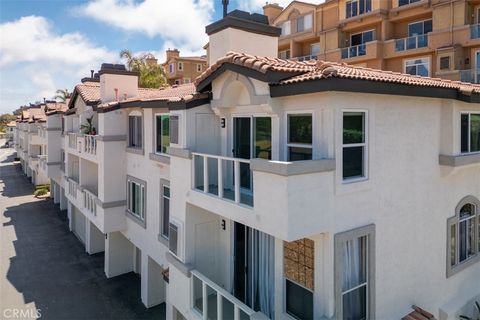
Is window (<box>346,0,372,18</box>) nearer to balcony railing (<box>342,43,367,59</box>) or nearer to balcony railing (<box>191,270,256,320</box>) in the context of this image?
balcony railing (<box>342,43,367,59</box>)

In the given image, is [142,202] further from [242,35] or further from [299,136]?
[299,136]

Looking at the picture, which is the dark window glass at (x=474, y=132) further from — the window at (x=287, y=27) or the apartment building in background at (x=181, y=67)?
the apartment building in background at (x=181, y=67)

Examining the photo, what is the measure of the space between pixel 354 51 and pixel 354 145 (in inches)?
1167

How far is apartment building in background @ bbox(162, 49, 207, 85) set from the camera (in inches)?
2235

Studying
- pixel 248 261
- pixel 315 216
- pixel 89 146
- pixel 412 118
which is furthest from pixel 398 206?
pixel 89 146

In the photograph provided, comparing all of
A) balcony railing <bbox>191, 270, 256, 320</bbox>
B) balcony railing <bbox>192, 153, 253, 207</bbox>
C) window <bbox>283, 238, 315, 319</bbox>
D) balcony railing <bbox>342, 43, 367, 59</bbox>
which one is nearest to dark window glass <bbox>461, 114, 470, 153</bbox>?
window <bbox>283, 238, 315, 319</bbox>

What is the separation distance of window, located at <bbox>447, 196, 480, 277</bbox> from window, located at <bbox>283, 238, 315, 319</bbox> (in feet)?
16.7

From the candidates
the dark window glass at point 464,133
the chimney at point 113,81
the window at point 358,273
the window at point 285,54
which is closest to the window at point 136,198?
the chimney at point 113,81

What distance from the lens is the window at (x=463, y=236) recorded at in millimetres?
10148

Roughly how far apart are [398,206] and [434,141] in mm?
2412

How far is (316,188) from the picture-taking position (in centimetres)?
683

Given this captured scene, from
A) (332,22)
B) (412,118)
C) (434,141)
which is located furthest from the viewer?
(332,22)

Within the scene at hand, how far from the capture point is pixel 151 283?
15.8 metres

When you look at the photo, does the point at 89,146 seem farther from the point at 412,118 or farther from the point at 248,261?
the point at 412,118
